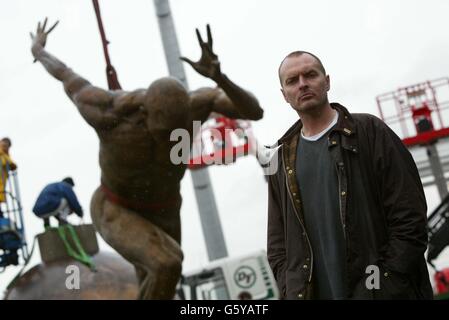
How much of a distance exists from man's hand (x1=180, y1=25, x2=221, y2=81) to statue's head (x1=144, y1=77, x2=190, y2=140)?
0.80m

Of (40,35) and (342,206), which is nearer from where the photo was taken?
(342,206)

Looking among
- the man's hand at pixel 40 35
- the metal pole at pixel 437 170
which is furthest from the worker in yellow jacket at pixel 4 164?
the metal pole at pixel 437 170

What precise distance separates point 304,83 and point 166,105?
2.42 meters

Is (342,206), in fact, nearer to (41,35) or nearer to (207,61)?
(207,61)

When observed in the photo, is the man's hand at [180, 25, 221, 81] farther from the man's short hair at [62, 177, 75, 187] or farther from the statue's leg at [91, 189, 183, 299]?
the man's short hair at [62, 177, 75, 187]

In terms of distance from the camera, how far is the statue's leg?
5164 millimetres

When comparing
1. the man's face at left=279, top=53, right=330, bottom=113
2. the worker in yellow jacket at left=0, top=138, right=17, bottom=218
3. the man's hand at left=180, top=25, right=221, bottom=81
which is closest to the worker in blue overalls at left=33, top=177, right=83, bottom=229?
the worker in yellow jacket at left=0, top=138, right=17, bottom=218

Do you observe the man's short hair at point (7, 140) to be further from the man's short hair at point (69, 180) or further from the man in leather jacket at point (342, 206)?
the man in leather jacket at point (342, 206)

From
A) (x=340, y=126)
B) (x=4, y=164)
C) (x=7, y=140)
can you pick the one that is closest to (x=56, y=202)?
(x=4, y=164)

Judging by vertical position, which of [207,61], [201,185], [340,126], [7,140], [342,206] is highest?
[7,140]

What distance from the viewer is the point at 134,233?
5.30 m

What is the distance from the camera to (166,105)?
490 centimetres
